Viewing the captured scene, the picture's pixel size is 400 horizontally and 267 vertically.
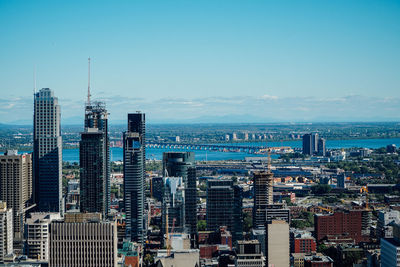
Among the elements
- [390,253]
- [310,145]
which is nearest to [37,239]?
[390,253]

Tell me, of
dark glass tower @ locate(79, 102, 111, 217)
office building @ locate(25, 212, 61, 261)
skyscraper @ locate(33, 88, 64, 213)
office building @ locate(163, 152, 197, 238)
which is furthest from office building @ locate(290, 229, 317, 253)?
skyscraper @ locate(33, 88, 64, 213)

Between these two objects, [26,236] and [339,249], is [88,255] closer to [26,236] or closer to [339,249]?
[26,236]

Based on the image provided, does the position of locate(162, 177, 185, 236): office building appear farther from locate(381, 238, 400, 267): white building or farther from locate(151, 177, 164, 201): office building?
locate(151, 177, 164, 201): office building

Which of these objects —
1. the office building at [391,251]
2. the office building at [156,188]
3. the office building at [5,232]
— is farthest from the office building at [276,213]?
the office building at [156,188]

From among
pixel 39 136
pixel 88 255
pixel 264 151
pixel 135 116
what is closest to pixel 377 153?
pixel 264 151

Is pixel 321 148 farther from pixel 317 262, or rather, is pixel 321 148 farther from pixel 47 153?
pixel 317 262
